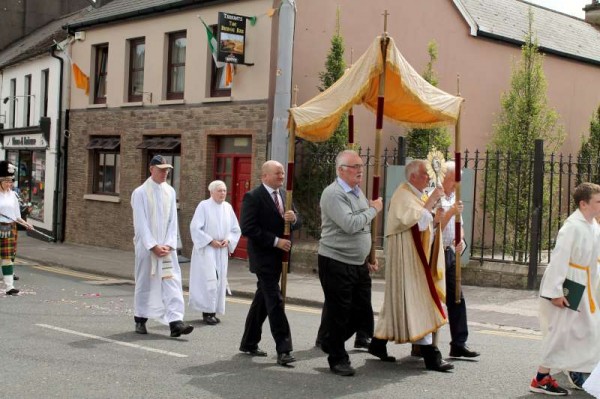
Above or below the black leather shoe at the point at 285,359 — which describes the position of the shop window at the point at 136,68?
above

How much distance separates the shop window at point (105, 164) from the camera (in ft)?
73.4

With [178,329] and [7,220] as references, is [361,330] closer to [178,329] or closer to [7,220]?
[178,329]

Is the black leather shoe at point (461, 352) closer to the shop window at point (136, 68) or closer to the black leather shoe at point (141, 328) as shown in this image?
the black leather shoe at point (141, 328)

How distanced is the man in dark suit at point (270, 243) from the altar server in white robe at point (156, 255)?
1465 mm

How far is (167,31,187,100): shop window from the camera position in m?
20.1

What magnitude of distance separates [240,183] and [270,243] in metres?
10.9

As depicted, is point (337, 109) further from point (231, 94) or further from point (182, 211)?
point (182, 211)

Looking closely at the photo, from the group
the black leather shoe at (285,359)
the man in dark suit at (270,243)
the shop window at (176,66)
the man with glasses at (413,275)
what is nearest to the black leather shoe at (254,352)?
the man in dark suit at (270,243)

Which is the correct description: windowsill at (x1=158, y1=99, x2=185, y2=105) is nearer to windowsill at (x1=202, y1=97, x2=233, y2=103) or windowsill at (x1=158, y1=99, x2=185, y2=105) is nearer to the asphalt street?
windowsill at (x1=202, y1=97, x2=233, y2=103)

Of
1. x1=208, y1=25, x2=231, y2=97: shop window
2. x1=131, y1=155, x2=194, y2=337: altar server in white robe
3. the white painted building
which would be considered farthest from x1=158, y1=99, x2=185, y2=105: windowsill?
x1=131, y1=155, x2=194, y2=337: altar server in white robe

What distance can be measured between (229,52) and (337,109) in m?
9.96

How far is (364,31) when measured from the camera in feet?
62.2

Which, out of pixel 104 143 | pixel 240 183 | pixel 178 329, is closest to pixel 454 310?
pixel 178 329

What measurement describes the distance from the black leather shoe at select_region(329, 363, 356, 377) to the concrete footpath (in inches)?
167
